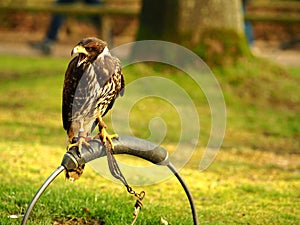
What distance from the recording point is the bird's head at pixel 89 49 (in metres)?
4.49

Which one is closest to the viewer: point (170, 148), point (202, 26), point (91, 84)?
point (91, 84)

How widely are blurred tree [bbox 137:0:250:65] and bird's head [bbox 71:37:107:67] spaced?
286 inches

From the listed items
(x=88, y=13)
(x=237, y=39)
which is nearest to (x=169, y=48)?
(x=237, y=39)

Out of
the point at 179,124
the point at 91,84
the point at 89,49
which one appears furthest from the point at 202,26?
the point at 89,49

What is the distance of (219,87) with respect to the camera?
1141cm

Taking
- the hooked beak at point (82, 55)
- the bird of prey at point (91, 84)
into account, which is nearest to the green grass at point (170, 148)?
the bird of prey at point (91, 84)

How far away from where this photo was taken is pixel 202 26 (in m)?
11.9

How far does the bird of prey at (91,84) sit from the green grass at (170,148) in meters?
0.92

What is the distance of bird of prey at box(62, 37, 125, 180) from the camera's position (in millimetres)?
4586

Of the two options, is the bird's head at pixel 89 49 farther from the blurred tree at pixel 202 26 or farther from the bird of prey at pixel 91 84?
the blurred tree at pixel 202 26

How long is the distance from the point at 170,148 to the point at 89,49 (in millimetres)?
4361

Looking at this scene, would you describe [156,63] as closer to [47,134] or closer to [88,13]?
[47,134]

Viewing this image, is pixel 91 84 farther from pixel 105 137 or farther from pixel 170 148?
pixel 170 148

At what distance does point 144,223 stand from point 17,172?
1.93m
